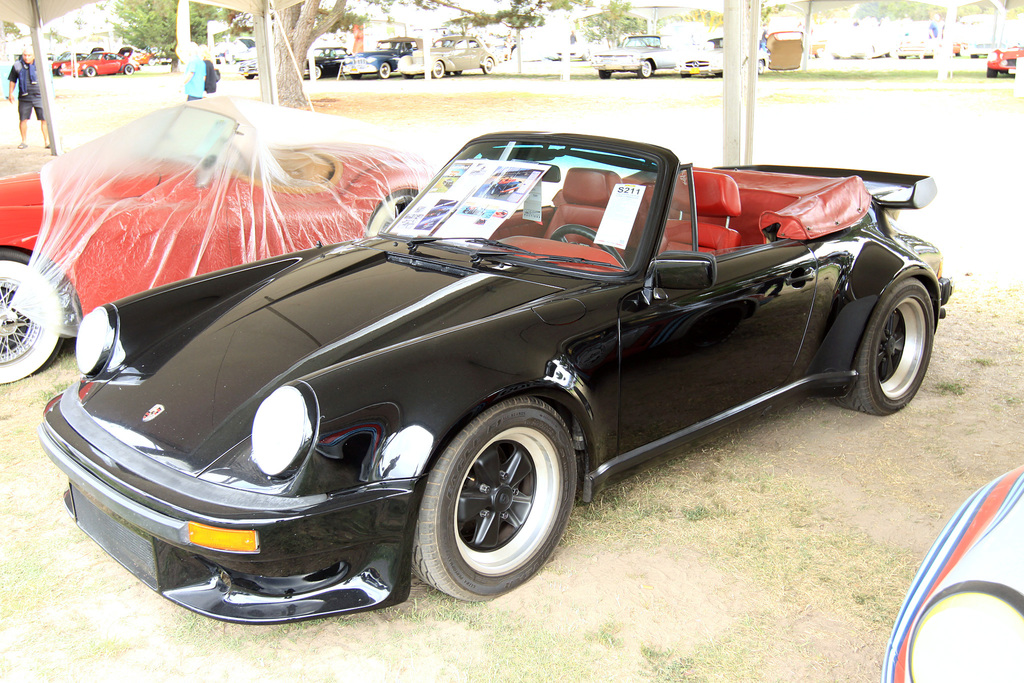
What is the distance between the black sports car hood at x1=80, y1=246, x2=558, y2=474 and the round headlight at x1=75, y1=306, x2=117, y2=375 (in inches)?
2.5

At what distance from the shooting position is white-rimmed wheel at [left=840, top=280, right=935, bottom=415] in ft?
11.9

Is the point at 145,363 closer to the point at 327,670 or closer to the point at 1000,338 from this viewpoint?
the point at 327,670

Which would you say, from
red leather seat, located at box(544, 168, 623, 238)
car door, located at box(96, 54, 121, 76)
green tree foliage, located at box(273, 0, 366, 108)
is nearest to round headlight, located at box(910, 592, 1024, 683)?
red leather seat, located at box(544, 168, 623, 238)

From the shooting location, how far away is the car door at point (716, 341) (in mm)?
2770

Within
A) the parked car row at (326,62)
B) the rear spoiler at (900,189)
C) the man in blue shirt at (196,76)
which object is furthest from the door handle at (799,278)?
the parked car row at (326,62)

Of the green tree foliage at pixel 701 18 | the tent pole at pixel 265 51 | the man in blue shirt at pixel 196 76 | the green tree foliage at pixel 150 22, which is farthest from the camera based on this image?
the green tree foliage at pixel 701 18

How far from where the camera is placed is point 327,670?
225 cm

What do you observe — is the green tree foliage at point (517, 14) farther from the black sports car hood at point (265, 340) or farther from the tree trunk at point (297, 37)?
the black sports car hood at point (265, 340)

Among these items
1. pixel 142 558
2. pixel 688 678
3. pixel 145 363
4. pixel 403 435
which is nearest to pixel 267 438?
pixel 403 435

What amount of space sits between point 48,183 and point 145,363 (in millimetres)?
2330

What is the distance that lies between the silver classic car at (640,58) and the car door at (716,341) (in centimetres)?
2666

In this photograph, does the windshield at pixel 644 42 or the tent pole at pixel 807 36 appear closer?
the windshield at pixel 644 42

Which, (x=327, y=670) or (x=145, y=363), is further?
(x=145, y=363)

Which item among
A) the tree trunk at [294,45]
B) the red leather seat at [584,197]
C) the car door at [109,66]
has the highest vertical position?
the car door at [109,66]
